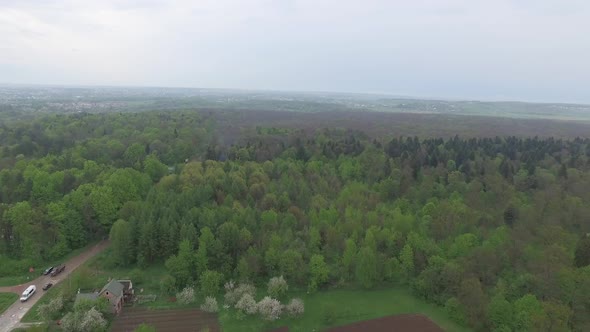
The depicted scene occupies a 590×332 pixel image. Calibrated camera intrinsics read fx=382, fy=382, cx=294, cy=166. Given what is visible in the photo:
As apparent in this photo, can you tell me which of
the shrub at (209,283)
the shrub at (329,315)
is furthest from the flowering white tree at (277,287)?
the shrub at (209,283)

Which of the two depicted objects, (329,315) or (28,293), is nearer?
(329,315)

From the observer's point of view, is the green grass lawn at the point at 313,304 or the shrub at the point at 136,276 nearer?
the green grass lawn at the point at 313,304

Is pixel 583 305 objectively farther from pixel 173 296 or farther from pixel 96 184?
pixel 96 184

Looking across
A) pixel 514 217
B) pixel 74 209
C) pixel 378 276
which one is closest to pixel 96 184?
pixel 74 209

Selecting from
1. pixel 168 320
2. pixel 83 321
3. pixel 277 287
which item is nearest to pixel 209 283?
pixel 168 320

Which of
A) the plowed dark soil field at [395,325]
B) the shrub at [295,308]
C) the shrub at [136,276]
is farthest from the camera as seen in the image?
the shrub at [136,276]

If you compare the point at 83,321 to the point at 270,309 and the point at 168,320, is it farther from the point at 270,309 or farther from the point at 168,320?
the point at 270,309

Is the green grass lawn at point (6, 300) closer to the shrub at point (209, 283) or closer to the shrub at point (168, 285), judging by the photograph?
the shrub at point (168, 285)
